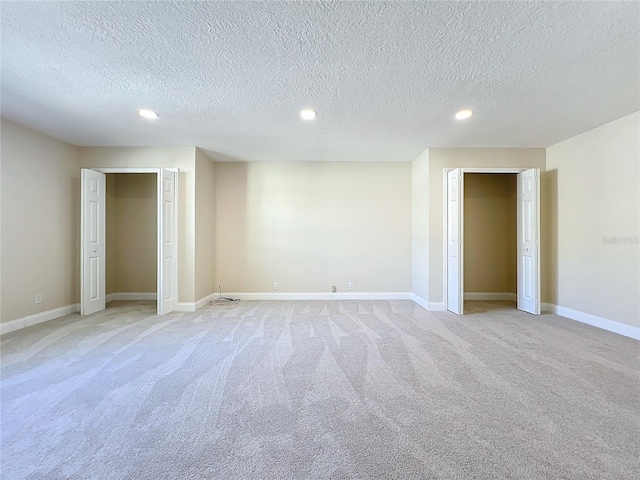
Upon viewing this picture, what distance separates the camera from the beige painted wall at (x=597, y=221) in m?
3.50

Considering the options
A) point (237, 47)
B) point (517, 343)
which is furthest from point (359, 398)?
point (237, 47)

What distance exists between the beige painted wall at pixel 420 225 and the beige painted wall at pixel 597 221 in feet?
6.53

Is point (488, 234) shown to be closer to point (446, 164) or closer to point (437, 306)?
point (446, 164)

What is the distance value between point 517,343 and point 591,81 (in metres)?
2.76

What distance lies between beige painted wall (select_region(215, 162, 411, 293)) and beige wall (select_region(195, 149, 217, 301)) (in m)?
0.14

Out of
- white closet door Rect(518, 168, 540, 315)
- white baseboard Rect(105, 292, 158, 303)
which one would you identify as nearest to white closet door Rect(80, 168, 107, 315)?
white baseboard Rect(105, 292, 158, 303)

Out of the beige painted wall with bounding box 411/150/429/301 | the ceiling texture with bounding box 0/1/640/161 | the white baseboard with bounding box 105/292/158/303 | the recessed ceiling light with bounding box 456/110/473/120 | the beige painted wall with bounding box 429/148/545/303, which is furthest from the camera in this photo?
the white baseboard with bounding box 105/292/158/303

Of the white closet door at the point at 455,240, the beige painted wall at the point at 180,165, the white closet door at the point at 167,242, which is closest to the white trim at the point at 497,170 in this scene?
the white closet door at the point at 455,240

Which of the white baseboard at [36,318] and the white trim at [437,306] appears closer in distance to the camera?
the white baseboard at [36,318]

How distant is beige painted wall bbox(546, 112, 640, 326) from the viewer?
3.50 meters

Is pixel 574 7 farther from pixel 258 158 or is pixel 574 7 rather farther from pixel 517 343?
pixel 258 158

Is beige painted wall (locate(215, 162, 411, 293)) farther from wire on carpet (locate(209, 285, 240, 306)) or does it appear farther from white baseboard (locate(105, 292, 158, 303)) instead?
white baseboard (locate(105, 292, 158, 303))

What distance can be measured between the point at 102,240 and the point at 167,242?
124 cm

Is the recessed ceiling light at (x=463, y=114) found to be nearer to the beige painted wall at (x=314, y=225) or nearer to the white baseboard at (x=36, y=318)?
the beige painted wall at (x=314, y=225)
